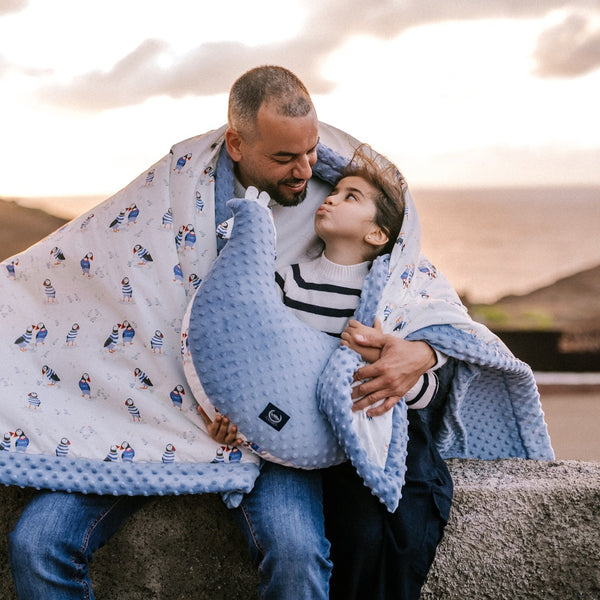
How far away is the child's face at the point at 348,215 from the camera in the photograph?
5.06 feet

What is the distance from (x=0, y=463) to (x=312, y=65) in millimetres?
2161

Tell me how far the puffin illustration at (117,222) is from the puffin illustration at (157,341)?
0.27 meters

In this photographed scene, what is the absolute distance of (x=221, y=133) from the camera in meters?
1.71

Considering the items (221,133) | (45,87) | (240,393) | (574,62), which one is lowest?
(240,393)

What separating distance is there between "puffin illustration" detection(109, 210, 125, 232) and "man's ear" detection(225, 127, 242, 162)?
0.95 feet

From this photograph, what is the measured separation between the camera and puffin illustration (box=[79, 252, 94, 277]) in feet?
5.12

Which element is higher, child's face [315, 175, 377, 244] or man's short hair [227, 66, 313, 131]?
man's short hair [227, 66, 313, 131]

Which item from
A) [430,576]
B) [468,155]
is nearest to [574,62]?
[468,155]

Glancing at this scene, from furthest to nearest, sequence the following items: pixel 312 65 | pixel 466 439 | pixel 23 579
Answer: pixel 312 65, pixel 466 439, pixel 23 579

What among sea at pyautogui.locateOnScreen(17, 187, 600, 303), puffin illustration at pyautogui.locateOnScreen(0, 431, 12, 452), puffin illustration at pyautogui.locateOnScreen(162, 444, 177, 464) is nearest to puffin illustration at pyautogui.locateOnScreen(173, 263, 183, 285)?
puffin illustration at pyautogui.locateOnScreen(162, 444, 177, 464)

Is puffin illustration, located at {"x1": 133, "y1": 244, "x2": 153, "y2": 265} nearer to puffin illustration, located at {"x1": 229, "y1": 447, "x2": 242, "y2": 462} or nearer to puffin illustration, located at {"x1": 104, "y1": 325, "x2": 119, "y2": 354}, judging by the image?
puffin illustration, located at {"x1": 104, "y1": 325, "x2": 119, "y2": 354}

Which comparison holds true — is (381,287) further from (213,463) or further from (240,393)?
(213,463)

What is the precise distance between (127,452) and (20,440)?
0.21m

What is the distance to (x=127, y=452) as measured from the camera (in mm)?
1391
